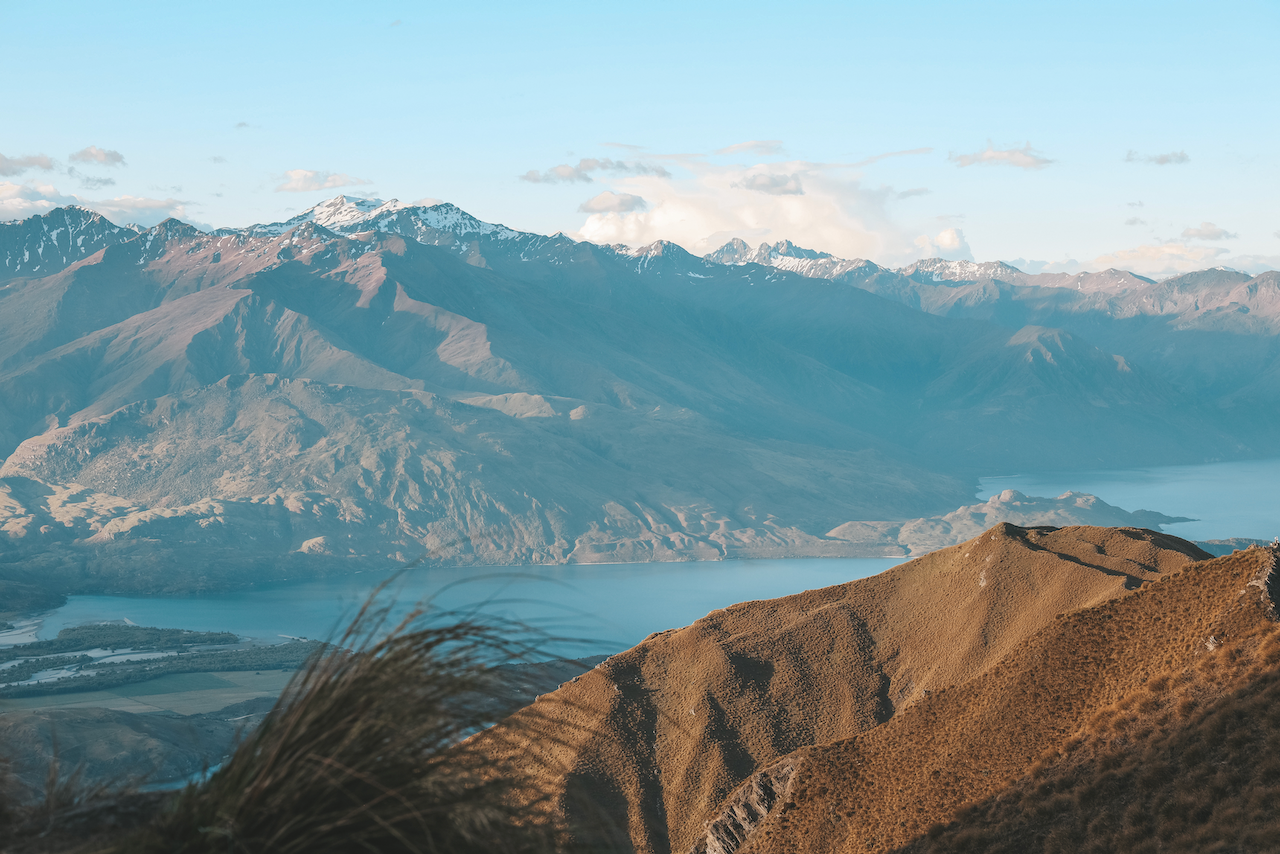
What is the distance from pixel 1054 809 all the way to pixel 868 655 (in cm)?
2856

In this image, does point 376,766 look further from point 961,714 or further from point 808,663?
point 808,663

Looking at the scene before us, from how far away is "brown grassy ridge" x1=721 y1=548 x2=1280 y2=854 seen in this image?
Result: 64.7 ft

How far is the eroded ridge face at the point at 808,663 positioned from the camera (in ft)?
148

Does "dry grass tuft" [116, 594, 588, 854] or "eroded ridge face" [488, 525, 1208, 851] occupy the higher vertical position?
"dry grass tuft" [116, 594, 588, 854]

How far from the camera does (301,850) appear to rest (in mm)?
5621

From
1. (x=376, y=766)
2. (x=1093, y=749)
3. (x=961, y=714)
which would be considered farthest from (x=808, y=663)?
(x=376, y=766)

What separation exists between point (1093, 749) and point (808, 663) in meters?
27.2

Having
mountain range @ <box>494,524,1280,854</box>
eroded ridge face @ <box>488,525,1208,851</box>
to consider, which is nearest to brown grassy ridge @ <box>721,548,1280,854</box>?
mountain range @ <box>494,524,1280,854</box>

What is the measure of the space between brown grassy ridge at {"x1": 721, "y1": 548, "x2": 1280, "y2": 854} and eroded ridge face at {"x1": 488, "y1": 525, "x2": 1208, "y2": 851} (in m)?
9.92

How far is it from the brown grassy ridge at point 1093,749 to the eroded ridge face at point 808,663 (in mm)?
9916

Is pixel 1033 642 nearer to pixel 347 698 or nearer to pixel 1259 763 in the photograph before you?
pixel 1259 763

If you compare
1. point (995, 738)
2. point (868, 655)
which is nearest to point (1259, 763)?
point (995, 738)

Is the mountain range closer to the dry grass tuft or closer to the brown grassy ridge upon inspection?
A: the brown grassy ridge

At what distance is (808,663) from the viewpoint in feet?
170
